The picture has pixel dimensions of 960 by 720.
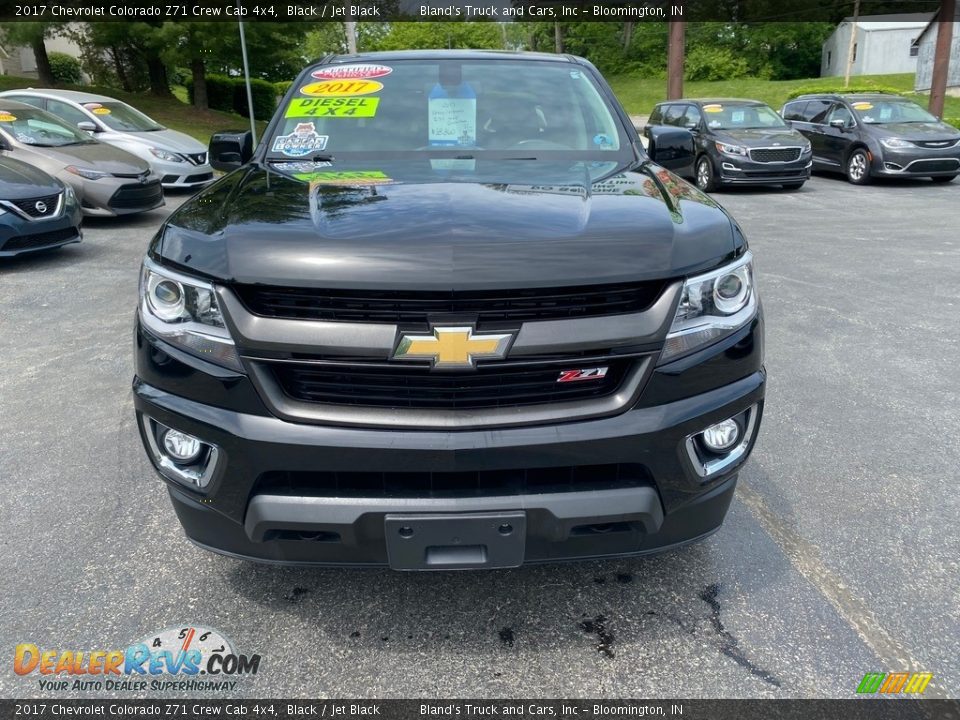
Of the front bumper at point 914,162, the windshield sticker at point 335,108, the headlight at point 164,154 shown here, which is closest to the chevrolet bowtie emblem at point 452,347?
the windshield sticker at point 335,108

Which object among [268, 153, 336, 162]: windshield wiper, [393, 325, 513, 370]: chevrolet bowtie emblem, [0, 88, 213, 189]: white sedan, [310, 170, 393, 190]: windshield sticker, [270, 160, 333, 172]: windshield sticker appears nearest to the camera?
[393, 325, 513, 370]: chevrolet bowtie emblem

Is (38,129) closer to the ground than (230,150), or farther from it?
closer to the ground

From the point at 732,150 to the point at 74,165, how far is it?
10.1 m

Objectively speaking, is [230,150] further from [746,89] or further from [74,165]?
[746,89]

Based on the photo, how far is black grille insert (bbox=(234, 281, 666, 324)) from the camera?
195 cm

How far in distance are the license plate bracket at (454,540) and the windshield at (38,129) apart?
32.3ft

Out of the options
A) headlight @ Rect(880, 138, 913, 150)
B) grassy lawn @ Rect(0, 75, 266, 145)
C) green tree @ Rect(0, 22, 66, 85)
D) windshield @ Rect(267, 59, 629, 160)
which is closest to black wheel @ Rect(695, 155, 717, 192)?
headlight @ Rect(880, 138, 913, 150)

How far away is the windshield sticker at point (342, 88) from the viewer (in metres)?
3.51

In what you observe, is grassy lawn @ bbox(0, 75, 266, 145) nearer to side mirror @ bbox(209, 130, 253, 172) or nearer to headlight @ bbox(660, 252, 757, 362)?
side mirror @ bbox(209, 130, 253, 172)

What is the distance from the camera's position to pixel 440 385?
78.2 inches

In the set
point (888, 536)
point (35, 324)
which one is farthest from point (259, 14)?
point (888, 536)

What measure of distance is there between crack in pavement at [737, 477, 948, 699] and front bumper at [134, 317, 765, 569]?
2.54ft

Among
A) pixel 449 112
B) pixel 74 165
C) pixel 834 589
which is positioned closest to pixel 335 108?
pixel 449 112

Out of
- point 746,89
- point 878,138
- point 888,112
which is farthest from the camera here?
point 746,89
